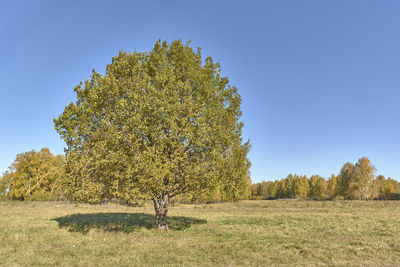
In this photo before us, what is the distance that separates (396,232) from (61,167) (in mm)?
26715

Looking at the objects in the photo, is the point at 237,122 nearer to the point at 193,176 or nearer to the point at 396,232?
the point at 193,176

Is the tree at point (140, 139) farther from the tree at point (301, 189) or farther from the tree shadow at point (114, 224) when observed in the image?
the tree at point (301, 189)

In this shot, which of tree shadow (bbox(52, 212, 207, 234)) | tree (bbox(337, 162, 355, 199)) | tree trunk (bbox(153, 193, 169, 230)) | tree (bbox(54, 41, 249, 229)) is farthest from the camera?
tree (bbox(337, 162, 355, 199))

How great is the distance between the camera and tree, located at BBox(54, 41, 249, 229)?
17.3 m

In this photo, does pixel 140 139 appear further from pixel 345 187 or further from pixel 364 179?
pixel 345 187

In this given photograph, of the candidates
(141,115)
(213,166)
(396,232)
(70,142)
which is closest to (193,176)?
(213,166)

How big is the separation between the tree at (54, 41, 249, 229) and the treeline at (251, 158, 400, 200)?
75.9m

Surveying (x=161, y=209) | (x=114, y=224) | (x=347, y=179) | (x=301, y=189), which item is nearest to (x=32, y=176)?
(x=114, y=224)

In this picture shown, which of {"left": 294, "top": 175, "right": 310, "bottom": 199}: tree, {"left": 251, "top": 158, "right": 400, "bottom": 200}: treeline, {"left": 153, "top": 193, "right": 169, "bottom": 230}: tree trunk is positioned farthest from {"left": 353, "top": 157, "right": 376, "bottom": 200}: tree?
{"left": 153, "top": 193, "right": 169, "bottom": 230}: tree trunk

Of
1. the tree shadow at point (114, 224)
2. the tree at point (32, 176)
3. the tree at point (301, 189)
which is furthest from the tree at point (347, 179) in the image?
the tree at point (32, 176)

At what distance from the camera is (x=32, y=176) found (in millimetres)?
79000

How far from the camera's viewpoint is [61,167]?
18938mm

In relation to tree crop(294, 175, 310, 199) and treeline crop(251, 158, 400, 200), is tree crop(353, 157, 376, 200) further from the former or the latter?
tree crop(294, 175, 310, 199)

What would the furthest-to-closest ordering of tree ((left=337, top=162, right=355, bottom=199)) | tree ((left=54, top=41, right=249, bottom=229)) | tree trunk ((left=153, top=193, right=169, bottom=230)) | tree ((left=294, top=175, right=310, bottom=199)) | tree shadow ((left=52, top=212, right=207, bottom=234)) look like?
tree ((left=294, top=175, right=310, bottom=199)) → tree ((left=337, top=162, right=355, bottom=199)) → tree shadow ((left=52, top=212, right=207, bottom=234)) → tree trunk ((left=153, top=193, right=169, bottom=230)) → tree ((left=54, top=41, right=249, bottom=229))
